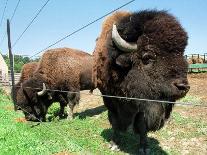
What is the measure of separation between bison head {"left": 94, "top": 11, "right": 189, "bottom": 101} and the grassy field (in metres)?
1.63

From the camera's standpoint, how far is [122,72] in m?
6.69

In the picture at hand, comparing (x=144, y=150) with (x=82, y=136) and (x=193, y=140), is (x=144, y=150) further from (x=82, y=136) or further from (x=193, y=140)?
(x=82, y=136)

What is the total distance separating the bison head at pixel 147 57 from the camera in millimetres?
5922

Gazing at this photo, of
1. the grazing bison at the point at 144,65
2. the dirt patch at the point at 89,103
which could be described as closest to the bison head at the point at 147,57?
the grazing bison at the point at 144,65

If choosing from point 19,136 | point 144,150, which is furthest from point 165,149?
point 19,136

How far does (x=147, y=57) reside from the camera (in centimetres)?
621

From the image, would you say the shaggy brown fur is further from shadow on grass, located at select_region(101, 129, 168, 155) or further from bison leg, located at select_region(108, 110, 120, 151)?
bison leg, located at select_region(108, 110, 120, 151)

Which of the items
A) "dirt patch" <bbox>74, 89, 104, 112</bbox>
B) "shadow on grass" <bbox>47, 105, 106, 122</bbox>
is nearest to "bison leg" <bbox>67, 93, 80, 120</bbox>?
"shadow on grass" <bbox>47, 105, 106, 122</bbox>

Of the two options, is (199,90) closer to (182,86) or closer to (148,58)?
(148,58)

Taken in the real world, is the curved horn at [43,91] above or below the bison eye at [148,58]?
below

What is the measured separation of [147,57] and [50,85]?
275 inches

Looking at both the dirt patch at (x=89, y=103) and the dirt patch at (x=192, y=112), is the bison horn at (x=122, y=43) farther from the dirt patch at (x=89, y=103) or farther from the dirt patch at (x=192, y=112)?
the dirt patch at (x=89, y=103)

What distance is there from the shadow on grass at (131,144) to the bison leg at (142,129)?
0.18m

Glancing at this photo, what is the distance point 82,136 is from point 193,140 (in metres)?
2.65
